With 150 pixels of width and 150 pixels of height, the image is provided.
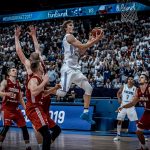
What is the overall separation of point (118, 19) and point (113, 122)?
522 inches

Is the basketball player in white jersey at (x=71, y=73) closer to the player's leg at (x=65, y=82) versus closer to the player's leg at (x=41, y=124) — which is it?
the player's leg at (x=65, y=82)

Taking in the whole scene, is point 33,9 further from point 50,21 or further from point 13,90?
point 13,90

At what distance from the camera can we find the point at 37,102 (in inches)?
280

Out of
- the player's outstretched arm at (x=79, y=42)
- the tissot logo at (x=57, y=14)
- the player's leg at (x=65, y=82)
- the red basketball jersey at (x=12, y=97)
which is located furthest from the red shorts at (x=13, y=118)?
the tissot logo at (x=57, y=14)

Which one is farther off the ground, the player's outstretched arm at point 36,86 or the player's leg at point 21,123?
the player's outstretched arm at point 36,86

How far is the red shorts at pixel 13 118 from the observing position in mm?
9367

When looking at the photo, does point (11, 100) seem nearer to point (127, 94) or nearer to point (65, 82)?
point (65, 82)

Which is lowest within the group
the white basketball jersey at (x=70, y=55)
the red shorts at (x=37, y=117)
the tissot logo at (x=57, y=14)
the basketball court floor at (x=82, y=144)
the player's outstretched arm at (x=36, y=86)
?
the basketball court floor at (x=82, y=144)

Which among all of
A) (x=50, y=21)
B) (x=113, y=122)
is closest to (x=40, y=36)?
(x=50, y=21)

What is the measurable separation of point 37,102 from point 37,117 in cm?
27

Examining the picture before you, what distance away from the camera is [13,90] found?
9.57 m

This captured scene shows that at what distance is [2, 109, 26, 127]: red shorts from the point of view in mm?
9367

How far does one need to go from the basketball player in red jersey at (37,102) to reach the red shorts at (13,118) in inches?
89.7

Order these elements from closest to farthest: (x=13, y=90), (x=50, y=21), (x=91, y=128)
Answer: (x=13, y=90) → (x=91, y=128) → (x=50, y=21)
